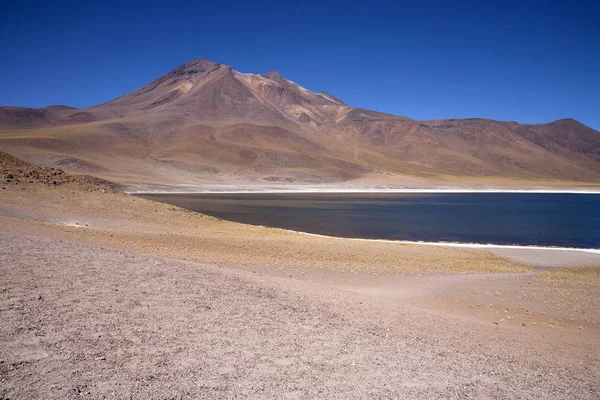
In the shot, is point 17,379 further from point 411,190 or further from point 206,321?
point 411,190

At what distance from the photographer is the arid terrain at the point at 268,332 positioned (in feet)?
17.8

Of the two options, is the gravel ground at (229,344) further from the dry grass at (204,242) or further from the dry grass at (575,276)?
the dry grass at (575,276)

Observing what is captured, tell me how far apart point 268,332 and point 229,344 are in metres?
0.87

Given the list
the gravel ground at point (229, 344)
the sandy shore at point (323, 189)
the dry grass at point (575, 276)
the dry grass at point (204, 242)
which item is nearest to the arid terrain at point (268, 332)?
the gravel ground at point (229, 344)

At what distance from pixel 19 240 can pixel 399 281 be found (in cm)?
1077

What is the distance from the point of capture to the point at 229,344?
6.55m

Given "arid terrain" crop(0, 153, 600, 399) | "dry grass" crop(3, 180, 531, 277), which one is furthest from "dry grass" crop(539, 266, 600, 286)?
"dry grass" crop(3, 180, 531, 277)

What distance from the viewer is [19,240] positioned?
10.9 m

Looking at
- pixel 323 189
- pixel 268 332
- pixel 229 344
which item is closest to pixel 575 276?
pixel 268 332

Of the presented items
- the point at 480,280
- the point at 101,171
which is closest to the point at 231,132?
the point at 101,171

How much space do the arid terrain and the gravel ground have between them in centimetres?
3

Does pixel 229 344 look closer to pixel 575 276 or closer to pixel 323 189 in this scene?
pixel 575 276

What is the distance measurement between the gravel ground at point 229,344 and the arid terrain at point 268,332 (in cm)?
3

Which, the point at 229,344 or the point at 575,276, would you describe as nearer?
the point at 229,344
